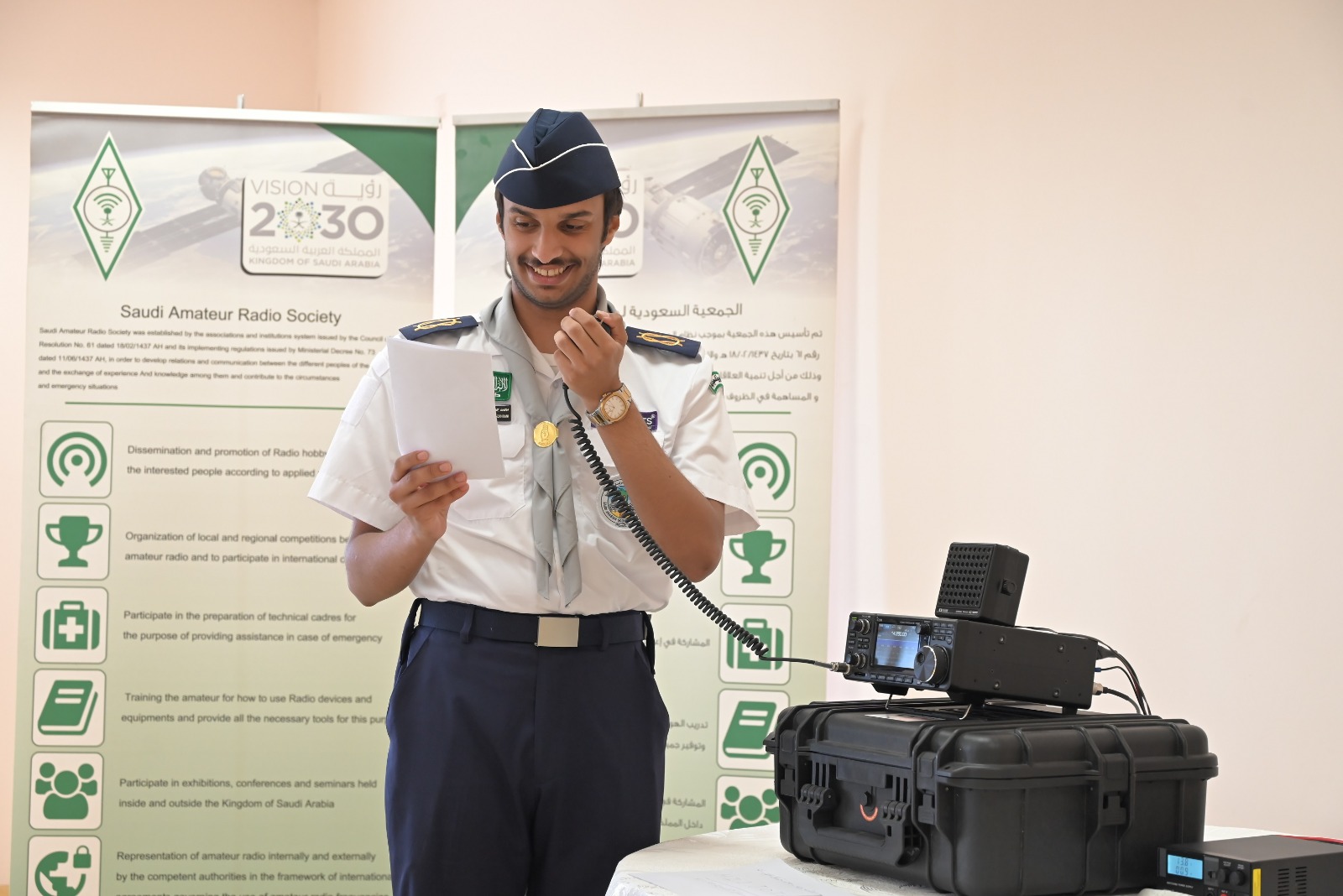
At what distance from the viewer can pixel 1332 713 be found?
2691 mm

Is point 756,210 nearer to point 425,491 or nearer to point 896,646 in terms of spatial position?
point 425,491

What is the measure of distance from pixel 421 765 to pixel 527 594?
0.29 meters

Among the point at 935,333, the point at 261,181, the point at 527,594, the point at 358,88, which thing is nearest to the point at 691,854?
the point at 527,594

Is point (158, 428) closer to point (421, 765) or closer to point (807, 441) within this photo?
point (807, 441)

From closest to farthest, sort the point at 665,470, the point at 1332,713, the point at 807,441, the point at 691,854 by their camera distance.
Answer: the point at 691,854 → the point at 665,470 → the point at 1332,713 → the point at 807,441

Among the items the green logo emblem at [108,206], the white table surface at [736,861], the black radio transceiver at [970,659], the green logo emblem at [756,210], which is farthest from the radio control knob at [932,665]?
the green logo emblem at [108,206]

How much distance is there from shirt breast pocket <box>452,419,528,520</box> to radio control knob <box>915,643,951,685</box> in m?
0.69

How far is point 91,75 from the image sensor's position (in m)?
4.30

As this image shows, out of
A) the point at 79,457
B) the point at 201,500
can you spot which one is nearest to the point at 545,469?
the point at 201,500

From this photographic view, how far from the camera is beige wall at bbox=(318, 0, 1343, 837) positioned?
277cm

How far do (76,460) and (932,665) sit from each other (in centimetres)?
284

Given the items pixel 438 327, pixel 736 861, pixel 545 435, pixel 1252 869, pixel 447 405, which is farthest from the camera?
pixel 438 327

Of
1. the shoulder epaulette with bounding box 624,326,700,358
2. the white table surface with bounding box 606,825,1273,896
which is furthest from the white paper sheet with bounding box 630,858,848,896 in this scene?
the shoulder epaulette with bounding box 624,326,700,358

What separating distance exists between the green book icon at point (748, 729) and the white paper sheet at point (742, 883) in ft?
6.14
